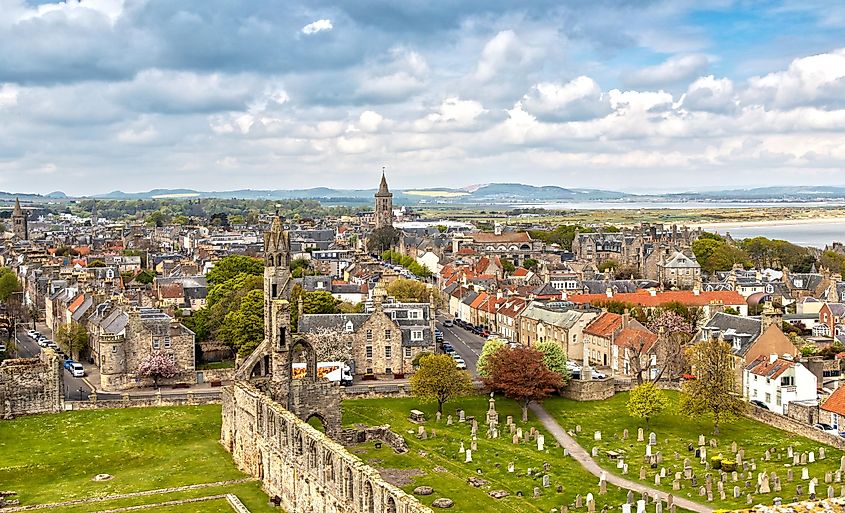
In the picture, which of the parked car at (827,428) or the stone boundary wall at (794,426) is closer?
the stone boundary wall at (794,426)

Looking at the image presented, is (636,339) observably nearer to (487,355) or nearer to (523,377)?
(487,355)

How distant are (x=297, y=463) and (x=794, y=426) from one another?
29976 millimetres

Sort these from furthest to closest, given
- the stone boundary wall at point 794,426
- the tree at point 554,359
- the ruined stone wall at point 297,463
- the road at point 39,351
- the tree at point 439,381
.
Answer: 1. the tree at point 554,359
2. the road at point 39,351
3. the tree at point 439,381
4. the stone boundary wall at point 794,426
5. the ruined stone wall at point 297,463

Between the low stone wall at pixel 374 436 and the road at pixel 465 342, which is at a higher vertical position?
the low stone wall at pixel 374 436

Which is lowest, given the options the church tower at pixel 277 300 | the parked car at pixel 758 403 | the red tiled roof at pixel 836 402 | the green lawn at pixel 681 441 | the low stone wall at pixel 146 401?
the green lawn at pixel 681 441

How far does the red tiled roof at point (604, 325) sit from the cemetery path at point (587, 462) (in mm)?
16485

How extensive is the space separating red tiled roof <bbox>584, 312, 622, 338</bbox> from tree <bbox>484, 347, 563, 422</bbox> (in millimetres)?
16386

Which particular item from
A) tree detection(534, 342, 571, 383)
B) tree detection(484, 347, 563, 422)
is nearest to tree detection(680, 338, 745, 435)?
tree detection(484, 347, 563, 422)

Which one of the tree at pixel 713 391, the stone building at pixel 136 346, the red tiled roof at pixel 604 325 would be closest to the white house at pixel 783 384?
the tree at pixel 713 391

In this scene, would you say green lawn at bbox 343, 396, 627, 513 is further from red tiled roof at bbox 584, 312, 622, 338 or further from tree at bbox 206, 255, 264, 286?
tree at bbox 206, 255, 264, 286

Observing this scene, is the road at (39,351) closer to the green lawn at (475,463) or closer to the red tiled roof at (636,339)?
the green lawn at (475,463)

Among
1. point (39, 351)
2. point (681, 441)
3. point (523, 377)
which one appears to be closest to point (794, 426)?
point (681, 441)

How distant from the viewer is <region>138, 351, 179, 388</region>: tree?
6228 cm

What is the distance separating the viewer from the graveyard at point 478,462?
39406mm
